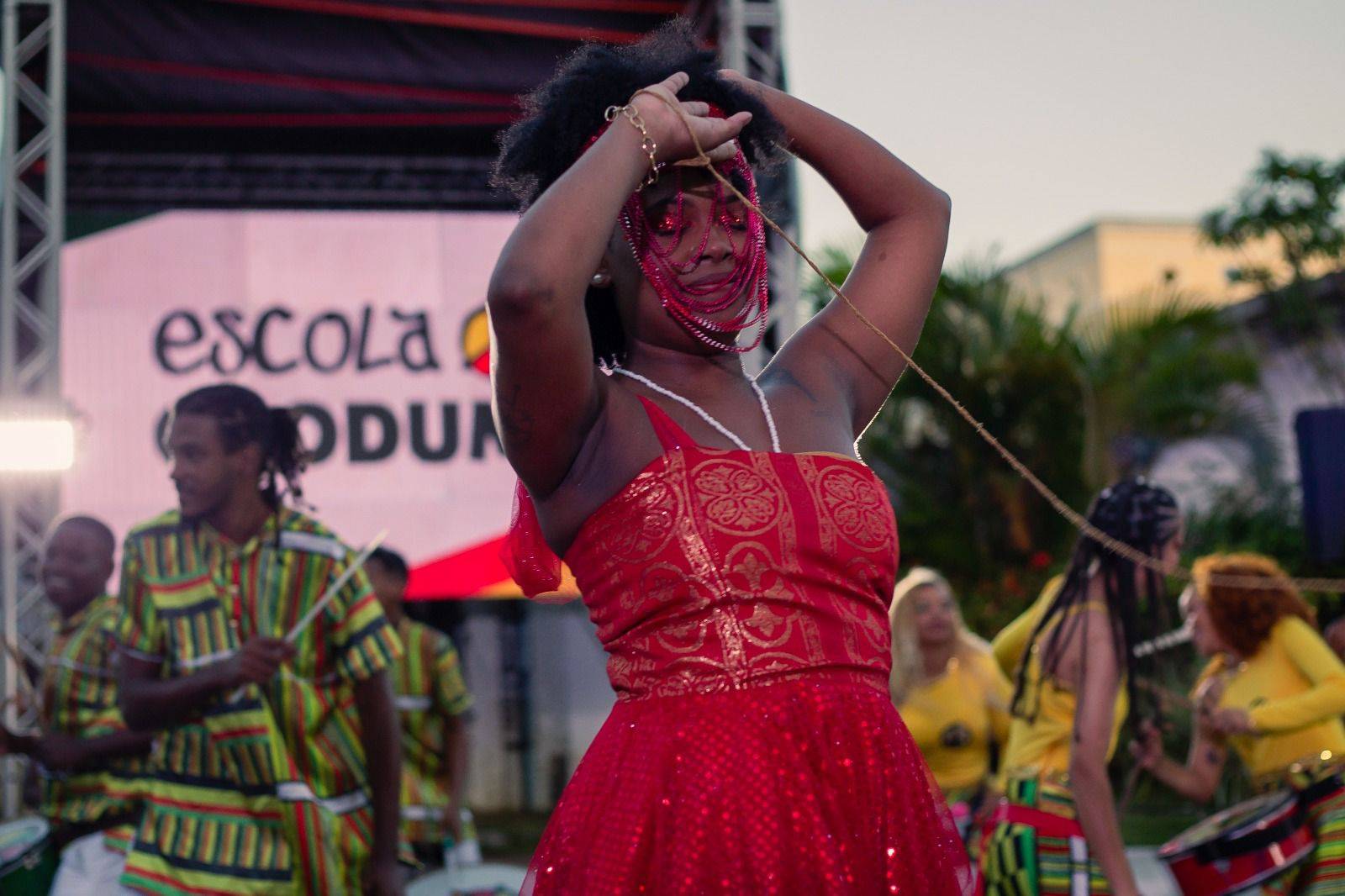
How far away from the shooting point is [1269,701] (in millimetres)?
5938

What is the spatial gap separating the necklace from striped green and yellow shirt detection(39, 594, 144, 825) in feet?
11.9

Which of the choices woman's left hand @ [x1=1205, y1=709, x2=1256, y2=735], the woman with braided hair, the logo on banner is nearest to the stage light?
the logo on banner

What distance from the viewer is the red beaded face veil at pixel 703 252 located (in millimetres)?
2230

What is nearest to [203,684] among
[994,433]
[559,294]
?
[559,294]

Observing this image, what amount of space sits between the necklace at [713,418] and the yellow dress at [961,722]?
4962 millimetres

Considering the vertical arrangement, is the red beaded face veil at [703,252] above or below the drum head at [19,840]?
above

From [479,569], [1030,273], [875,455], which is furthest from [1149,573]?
[1030,273]

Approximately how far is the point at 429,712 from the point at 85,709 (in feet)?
8.11

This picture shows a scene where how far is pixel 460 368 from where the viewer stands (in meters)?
9.98

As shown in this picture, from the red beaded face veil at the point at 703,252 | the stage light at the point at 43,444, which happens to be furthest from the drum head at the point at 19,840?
the red beaded face veil at the point at 703,252

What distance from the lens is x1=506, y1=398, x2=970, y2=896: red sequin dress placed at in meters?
2.00

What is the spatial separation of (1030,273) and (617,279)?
32558mm

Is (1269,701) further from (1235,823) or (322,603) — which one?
(322,603)

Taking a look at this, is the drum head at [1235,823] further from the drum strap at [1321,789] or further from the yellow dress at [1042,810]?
the yellow dress at [1042,810]
